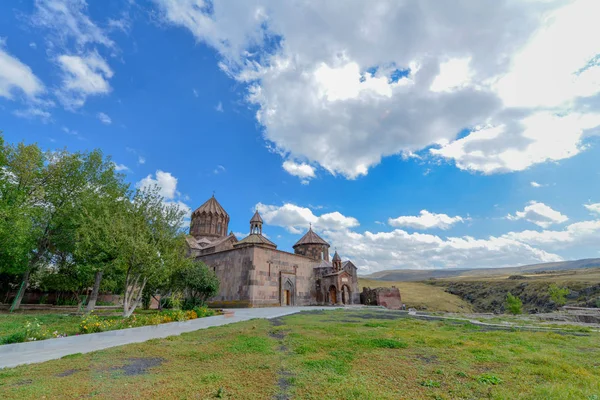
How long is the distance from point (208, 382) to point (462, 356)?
6.28m

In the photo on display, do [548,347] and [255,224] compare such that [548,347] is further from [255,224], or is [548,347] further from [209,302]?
[255,224]

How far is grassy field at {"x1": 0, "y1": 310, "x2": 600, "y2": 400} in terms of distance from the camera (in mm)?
4922

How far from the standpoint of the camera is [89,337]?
9.95 metres

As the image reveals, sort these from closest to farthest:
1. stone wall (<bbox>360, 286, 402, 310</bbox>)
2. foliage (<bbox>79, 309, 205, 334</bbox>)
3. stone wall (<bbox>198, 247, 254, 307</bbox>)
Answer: foliage (<bbox>79, 309, 205, 334</bbox>) → stone wall (<bbox>198, 247, 254, 307</bbox>) → stone wall (<bbox>360, 286, 402, 310</bbox>)

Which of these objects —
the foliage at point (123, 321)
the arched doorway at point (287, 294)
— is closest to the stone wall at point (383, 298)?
the arched doorway at point (287, 294)

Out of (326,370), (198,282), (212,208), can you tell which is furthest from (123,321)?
(212,208)

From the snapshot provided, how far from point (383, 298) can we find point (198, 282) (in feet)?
79.8

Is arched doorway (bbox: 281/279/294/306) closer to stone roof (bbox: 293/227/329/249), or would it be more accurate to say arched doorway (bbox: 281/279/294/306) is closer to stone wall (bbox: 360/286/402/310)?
stone roof (bbox: 293/227/329/249)

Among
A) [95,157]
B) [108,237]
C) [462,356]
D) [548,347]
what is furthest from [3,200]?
[548,347]

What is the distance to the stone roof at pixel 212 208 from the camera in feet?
129

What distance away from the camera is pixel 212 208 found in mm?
39625

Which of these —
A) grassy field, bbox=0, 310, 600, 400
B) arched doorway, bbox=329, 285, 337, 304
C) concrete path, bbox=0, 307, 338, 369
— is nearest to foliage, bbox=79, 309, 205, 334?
concrete path, bbox=0, 307, 338, 369

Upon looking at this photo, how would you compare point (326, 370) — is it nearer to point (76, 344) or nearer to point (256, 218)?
point (76, 344)

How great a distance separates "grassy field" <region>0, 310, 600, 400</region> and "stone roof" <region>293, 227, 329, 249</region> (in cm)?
2902
